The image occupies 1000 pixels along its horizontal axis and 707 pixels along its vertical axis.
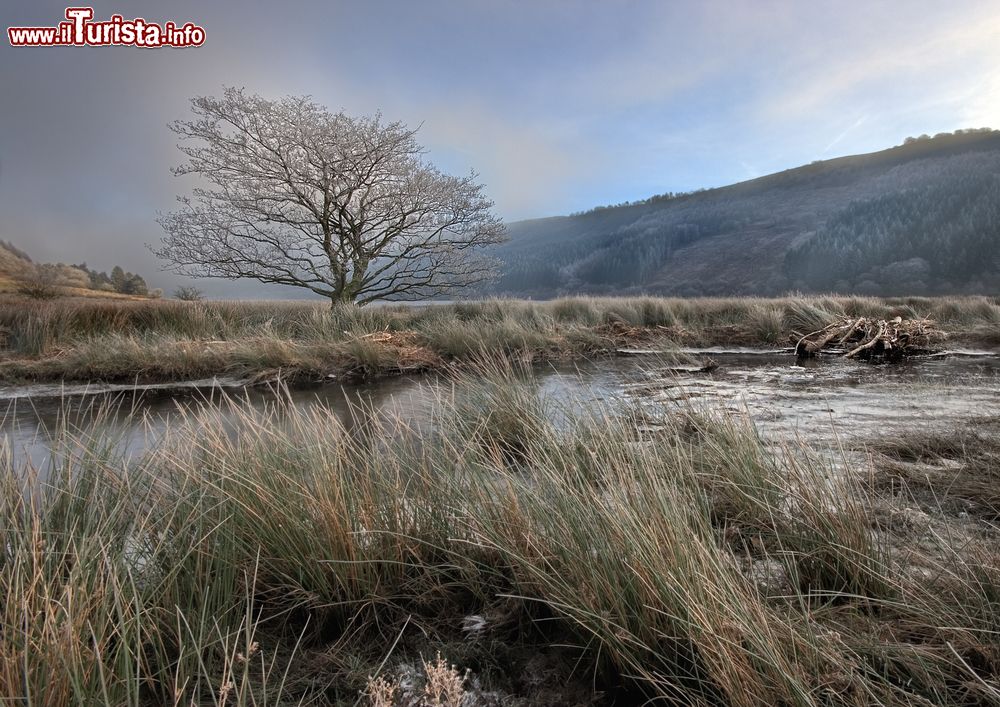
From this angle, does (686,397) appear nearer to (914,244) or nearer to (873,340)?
(873,340)

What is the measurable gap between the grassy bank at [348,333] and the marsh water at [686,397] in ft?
2.48

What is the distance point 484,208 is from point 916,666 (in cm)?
1310

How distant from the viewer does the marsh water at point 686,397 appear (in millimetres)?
3391

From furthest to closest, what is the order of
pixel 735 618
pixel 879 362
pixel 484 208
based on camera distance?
pixel 484 208
pixel 879 362
pixel 735 618

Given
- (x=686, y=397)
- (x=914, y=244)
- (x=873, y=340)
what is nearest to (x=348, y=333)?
(x=686, y=397)

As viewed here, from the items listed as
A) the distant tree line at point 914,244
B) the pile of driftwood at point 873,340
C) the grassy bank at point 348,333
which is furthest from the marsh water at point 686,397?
the distant tree line at point 914,244

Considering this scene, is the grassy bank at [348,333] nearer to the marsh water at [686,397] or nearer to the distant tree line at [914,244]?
the marsh water at [686,397]

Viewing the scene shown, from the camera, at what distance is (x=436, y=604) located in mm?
1638

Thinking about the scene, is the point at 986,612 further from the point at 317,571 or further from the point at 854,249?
the point at 854,249

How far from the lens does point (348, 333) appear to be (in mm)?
8398

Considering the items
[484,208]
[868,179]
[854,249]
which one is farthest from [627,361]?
[868,179]

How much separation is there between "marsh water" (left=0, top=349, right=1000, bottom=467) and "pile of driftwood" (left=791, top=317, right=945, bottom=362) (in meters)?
0.51

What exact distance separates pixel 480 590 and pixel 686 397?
1936 mm

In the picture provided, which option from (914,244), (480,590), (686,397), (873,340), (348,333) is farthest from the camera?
(914,244)
